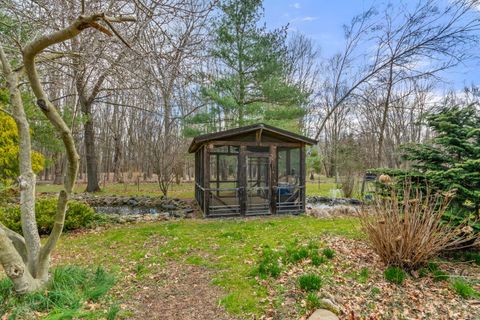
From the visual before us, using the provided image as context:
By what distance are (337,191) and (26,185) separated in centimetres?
1268

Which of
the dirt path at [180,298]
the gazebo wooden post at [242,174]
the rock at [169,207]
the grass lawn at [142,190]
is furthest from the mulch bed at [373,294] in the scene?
the grass lawn at [142,190]

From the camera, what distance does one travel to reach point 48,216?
6.07 metres

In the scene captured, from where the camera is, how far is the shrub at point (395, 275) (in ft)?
11.1

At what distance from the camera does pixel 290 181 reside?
28.9 ft

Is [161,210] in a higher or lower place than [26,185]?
lower

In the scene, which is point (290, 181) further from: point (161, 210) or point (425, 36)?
point (425, 36)

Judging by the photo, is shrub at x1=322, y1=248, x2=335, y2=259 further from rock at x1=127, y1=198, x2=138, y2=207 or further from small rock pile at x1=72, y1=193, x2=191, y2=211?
rock at x1=127, y1=198, x2=138, y2=207

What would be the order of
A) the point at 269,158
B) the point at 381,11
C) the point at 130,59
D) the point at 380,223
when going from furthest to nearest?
the point at 381,11 → the point at 269,158 → the point at 130,59 → the point at 380,223

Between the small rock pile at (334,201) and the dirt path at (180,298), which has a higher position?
the small rock pile at (334,201)

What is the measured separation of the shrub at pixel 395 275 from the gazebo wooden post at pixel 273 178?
200 inches

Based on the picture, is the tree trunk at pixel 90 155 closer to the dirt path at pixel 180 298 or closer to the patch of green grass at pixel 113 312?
the dirt path at pixel 180 298

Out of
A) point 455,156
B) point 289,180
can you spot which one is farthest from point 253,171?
point 455,156

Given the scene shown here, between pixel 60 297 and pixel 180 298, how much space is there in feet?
4.30

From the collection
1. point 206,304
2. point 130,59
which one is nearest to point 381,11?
point 130,59
